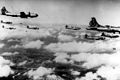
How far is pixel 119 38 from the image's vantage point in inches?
1240

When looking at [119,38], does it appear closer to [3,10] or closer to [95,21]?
[95,21]

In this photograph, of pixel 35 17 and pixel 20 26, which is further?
pixel 20 26

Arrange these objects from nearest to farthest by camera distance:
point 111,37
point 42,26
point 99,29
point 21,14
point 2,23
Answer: point 21,14 < point 2,23 < point 99,29 < point 111,37 < point 42,26

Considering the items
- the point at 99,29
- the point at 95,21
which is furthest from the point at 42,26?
the point at 99,29

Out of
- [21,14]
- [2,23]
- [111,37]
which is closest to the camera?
[21,14]

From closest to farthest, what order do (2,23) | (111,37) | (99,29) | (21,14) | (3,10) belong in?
1. (21,14)
2. (3,10)
3. (2,23)
4. (99,29)
5. (111,37)

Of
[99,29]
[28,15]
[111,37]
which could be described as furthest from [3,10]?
[111,37]

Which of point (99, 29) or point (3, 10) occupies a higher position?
point (3, 10)

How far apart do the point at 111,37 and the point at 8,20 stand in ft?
50.6

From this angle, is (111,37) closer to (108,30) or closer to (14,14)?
(108,30)

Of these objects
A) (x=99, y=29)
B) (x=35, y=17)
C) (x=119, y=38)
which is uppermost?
(x=35, y=17)

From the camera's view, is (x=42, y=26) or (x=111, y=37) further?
(x=42, y=26)

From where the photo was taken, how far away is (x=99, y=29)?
23609 mm

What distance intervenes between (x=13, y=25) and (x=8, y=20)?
2.94ft
